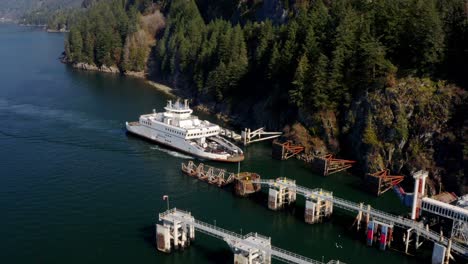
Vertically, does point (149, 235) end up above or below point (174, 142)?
below

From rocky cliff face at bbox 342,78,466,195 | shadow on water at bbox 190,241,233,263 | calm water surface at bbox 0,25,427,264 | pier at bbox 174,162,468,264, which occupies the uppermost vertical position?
rocky cliff face at bbox 342,78,466,195

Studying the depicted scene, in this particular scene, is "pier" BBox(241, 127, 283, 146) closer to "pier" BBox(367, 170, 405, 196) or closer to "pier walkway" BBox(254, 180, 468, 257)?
"pier walkway" BBox(254, 180, 468, 257)

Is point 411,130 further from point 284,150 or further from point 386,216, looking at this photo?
point 386,216

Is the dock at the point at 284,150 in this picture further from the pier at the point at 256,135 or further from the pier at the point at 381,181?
the pier at the point at 381,181

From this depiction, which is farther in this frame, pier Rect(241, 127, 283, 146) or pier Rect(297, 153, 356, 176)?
pier Rect(241, 127, 283, 146)

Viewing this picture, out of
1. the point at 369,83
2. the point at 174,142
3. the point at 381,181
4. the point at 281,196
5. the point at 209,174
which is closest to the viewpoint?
the point at 281,196

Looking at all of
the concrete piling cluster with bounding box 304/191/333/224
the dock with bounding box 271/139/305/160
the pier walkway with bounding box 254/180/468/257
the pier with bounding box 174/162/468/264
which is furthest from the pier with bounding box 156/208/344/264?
the dock with bounding box 271/139/305/160

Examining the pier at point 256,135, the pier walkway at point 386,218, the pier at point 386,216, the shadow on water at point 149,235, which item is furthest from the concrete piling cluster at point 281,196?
the pier at point 256,135

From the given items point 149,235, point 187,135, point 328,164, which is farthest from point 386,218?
point 187,135
